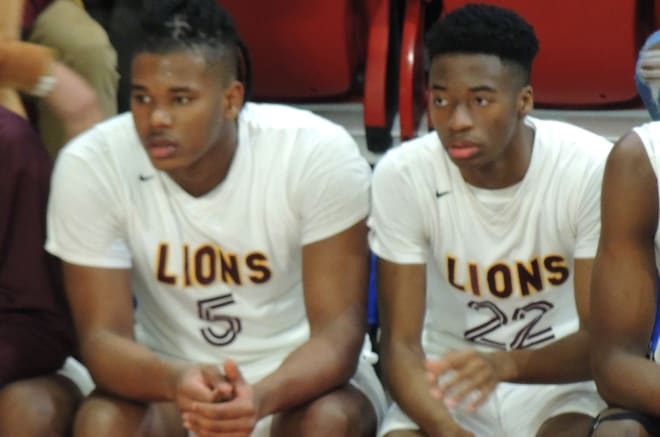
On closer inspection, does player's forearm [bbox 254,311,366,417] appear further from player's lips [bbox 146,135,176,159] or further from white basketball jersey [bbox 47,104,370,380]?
player's lips [bbox 146,135,176,159]

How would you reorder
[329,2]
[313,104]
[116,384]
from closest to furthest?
[116,384], [329,2], [313,104]

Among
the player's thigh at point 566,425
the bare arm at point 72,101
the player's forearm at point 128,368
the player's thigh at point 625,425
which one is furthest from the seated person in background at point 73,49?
the player's thigh at point 625,425

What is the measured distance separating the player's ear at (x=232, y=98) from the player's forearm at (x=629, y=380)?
739 millimetres

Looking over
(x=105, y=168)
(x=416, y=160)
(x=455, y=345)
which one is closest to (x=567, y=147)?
(x=416, y=160)

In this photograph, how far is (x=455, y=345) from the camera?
228 centimetres

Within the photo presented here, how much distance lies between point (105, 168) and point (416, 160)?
0.54 m

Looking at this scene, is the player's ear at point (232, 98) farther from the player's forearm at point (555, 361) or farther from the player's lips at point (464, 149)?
the player's forearm at point (555, 361)

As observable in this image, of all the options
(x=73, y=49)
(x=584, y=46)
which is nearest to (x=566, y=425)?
(x=584, y=46)

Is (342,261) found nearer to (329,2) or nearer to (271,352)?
(271,352)

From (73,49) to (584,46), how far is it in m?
1.18

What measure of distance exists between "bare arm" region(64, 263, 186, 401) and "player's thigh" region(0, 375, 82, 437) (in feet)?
0.25

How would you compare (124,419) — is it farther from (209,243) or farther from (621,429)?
(621,429)

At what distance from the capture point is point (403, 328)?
2.19m

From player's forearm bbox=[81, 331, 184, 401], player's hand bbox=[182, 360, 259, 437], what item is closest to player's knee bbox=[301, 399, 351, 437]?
player's hand bbox=[182, 360, 259, 437]
